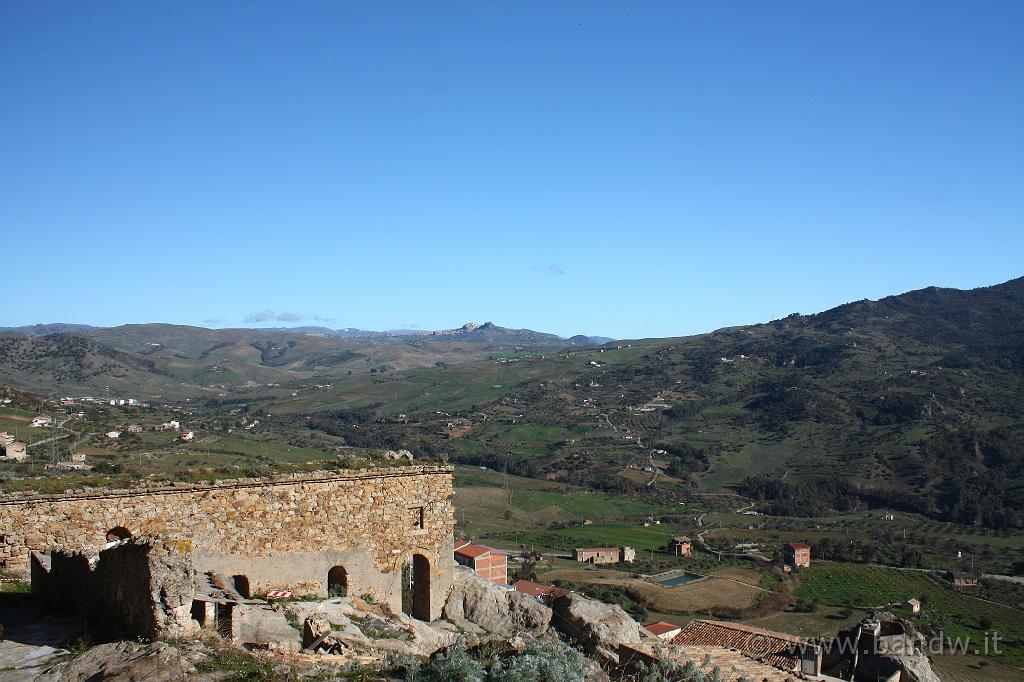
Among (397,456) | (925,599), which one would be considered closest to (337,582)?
(397,456)

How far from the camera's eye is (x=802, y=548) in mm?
65312

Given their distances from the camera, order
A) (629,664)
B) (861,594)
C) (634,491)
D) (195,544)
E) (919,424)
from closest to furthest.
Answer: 1. (629,664)
2. (195,544)
3. (861,594)
4. (634,491)
5. (919,424)

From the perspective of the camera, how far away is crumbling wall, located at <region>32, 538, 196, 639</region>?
30.9 ft

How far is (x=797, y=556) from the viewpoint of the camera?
64375 millimetres

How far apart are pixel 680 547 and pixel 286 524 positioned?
59095 millimetres

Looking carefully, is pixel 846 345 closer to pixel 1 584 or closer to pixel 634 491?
pixel 634 491

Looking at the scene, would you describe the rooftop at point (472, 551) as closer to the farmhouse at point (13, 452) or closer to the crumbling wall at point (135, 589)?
the farmhouse at point (13, 452)

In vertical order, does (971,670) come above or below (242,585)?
below

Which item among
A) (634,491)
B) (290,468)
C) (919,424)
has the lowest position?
(634,491)

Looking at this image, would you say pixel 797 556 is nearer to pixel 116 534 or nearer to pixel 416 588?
pixel 416 588

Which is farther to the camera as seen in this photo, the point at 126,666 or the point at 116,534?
the point at 116,534

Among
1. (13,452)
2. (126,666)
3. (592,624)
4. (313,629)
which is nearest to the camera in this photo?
(126,666)

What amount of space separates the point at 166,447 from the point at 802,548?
4861 centimetres

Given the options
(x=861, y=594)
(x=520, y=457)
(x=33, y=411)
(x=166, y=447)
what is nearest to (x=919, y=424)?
(x=520, y=457)
